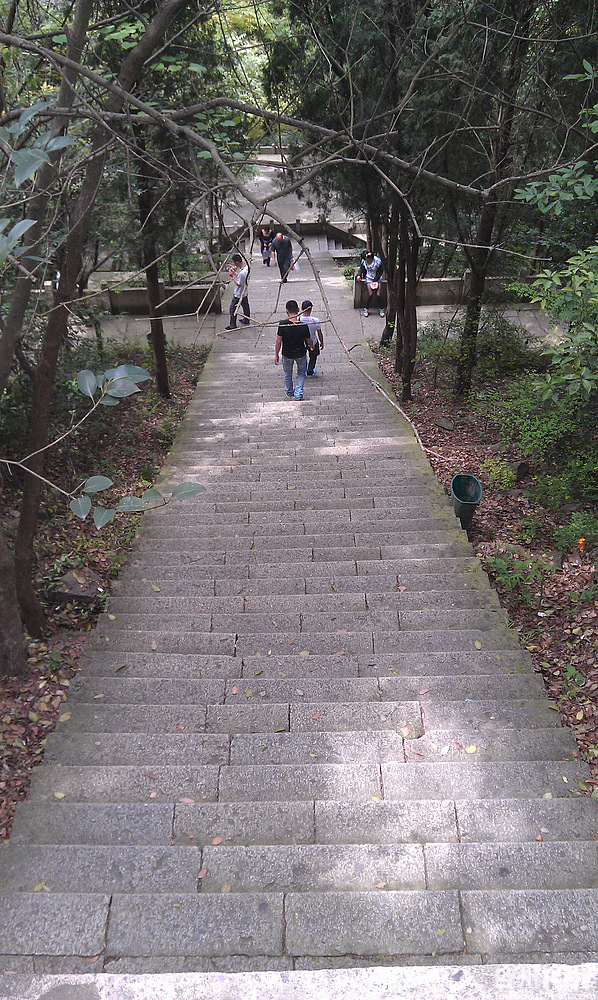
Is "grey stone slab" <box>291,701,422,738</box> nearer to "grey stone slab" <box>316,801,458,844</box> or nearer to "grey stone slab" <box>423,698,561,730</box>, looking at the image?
"grey stone slab" <box>423,698,561,730</box>

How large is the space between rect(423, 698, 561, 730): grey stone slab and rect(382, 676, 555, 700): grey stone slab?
45mm

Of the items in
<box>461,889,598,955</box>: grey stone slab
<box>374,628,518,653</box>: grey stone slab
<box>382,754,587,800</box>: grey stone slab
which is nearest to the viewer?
<box>461,889,598,955</box>: grey stone slab

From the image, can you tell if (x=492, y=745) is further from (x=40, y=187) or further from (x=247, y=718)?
(x=40, y=187)

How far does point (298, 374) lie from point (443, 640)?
641 centimetres

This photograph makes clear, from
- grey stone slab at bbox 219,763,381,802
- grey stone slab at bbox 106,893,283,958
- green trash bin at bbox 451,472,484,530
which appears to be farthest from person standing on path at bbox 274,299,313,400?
grey stone slab at bbox 106,893,283,958

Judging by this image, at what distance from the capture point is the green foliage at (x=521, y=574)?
6.01 metres

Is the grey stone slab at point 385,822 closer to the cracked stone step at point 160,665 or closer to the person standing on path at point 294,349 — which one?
the cracked stone step at point 160,665

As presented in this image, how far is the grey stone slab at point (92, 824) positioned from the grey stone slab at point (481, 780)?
1.19 meters

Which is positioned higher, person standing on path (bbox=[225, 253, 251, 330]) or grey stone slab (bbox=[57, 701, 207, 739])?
person standing on path (bbox=[225, 253, 251, 330])

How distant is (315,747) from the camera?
152 inches

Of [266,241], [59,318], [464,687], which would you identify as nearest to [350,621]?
[464,687]

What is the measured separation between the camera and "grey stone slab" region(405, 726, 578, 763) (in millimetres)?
3814

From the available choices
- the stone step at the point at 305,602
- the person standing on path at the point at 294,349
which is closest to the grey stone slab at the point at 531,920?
the stone step at the point at 305,602

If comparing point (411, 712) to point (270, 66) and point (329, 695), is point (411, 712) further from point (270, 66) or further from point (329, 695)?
point (270, 66)
